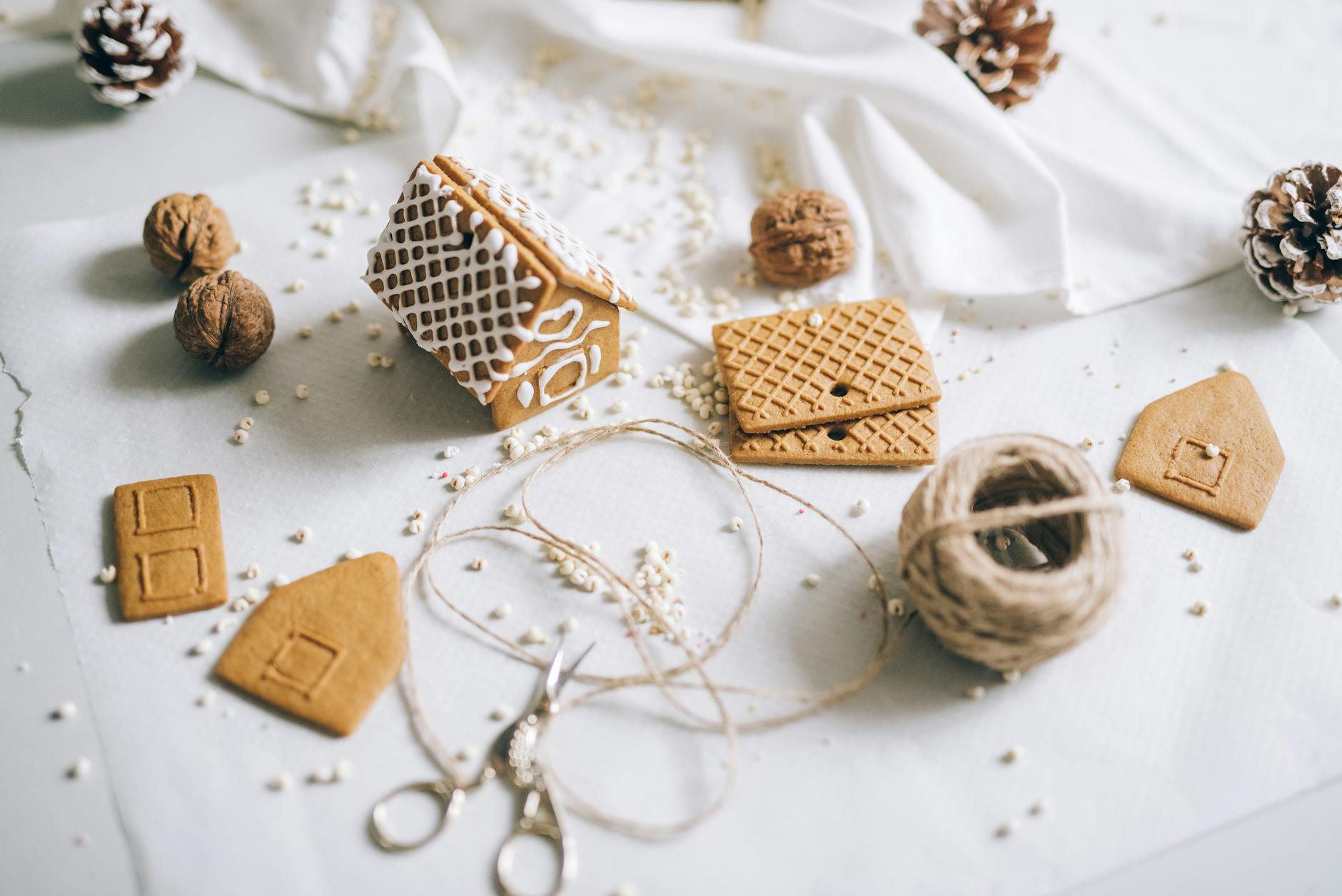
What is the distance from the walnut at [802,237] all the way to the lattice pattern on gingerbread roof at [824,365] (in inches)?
3.5

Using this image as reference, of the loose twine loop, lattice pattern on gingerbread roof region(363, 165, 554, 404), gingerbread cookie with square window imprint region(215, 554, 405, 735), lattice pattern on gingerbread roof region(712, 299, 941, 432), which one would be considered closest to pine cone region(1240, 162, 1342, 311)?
lattice pattern on gingerbread roof region(712, 299, 941, 432)

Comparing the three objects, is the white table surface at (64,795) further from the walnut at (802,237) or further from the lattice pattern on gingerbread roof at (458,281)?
the walnut at (802,237)

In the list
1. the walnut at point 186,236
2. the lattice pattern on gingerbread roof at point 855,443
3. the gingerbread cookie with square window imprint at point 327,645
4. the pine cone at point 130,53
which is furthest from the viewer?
the pine cone at point 130,53

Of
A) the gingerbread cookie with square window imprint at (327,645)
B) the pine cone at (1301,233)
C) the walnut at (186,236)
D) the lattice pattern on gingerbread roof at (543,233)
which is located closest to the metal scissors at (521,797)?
the gingerbread cookie with square window imprint at (327,645)

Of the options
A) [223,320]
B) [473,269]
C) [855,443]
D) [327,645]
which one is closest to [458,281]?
[473,269]

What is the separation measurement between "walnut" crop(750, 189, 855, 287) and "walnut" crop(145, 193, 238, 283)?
0.87 m

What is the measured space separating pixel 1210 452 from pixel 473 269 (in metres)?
1.09

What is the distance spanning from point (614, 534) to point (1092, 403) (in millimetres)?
775

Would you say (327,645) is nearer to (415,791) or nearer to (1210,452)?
(415,791)

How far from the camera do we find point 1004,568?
1203 mm

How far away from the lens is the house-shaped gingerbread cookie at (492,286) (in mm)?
1336

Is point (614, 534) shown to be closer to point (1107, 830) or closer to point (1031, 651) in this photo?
point (1031, 651)

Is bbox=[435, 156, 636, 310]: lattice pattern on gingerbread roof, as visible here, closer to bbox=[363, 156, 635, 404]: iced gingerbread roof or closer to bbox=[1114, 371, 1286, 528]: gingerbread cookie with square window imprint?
bbox=[363, 156, 635, 404]: iced gingerbread roof

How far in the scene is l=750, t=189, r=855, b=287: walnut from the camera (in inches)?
64.1
